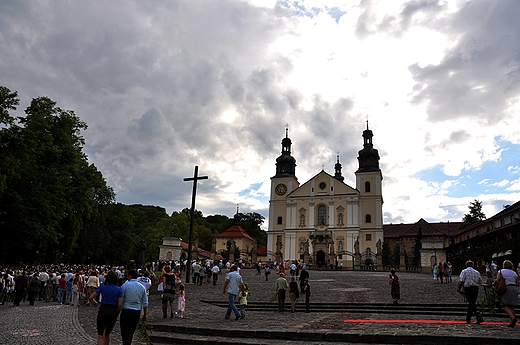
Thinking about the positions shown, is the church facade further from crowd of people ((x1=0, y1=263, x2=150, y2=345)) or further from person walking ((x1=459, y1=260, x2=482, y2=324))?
person walking ((x1=459, y1=260, x2=482, y2=324))

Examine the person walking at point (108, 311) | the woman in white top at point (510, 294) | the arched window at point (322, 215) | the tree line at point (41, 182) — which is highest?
the arched window at point (322, 215)

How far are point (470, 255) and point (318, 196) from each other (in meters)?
30.2

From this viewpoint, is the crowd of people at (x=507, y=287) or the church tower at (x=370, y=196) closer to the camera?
the crowd of people at (x=507, y=287)

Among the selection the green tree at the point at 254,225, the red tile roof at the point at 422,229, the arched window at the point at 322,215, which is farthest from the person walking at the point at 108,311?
the green tree at the point at 254,225

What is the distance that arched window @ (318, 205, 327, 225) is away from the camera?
66.4 meters

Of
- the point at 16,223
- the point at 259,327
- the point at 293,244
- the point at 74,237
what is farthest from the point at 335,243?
the point at 259,327

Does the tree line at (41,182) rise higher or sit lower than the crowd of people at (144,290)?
higher

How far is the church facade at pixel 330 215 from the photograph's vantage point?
63.2m

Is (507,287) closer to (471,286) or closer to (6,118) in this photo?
(471,286)

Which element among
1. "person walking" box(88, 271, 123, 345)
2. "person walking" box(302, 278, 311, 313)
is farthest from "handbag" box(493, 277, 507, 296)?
"person walking" box(88, 271, 123, 345)

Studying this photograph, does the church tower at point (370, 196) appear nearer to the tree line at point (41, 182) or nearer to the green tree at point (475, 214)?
the green tree at point (475, 214)

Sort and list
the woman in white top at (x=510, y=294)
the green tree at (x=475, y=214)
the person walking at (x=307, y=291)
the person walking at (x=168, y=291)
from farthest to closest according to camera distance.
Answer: the green tree at (x=475, y=214)
the person walking at (x=307, y=291)
the person walking at (x=168, y=291)
the woman in white top at (x=510, y=294)

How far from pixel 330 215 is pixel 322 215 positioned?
147cm

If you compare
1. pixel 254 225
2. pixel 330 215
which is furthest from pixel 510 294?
pixel 254 225
